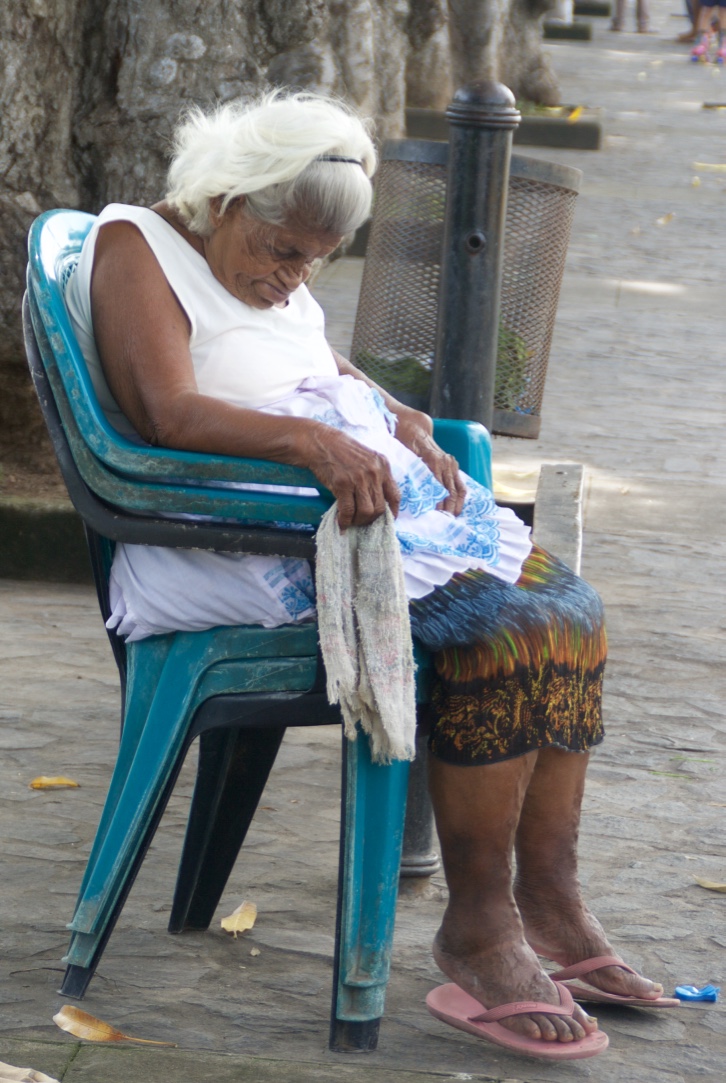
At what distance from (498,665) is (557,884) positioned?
47 cm

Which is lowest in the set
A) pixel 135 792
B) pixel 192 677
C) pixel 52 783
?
pixel 52 783

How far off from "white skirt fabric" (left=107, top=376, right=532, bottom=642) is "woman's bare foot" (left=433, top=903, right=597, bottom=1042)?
563 millimetres

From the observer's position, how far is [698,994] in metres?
2.60

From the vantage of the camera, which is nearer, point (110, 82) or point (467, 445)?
point (467, 445)

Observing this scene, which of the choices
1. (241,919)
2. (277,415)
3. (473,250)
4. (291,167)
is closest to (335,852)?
(241,919)

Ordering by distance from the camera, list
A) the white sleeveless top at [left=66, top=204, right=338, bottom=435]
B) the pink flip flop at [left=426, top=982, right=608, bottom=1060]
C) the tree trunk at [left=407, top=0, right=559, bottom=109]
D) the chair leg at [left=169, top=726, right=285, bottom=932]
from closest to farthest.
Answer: the pink flip flop at [left=426, top=982, right=608, bottom=1060] → the white sleeveless top at [left=66, top=204, right=338, bottom=435] → the chair leg at [left=169, top=726, right=285, bottom=932] → the tree trunk at [left=407, top=0, right=559, bottom=109]

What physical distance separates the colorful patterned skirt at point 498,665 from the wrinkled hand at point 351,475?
0.65 ft

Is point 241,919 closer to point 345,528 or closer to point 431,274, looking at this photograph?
point 345,528

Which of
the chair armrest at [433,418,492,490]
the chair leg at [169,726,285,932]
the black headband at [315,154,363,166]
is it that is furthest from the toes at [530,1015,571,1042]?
the black headband at [315,154,363,166]

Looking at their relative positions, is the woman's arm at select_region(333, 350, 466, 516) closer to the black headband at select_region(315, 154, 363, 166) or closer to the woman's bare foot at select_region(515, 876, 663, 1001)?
the black headband at select_region(315, 154, 363, 166)

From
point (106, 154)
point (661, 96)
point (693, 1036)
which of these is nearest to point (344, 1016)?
point (693, 1036)

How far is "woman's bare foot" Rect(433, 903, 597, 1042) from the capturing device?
7.74 ft

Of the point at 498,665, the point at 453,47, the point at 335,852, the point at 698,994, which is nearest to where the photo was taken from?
the point at 498,665

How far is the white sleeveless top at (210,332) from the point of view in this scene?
244 centimetres
